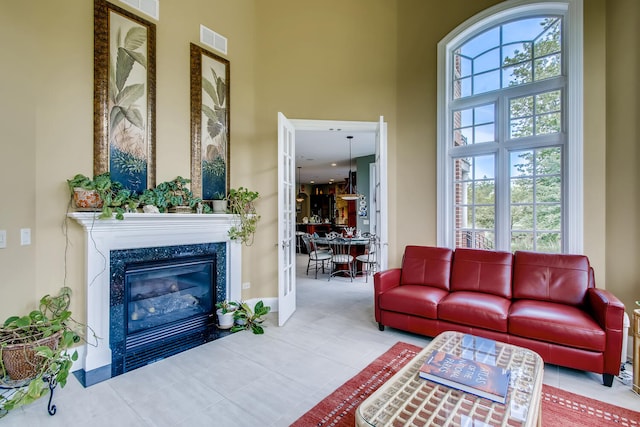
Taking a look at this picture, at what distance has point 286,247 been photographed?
3811 mm

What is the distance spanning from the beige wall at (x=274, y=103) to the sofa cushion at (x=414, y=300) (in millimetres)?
895

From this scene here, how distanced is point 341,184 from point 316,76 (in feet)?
37.1

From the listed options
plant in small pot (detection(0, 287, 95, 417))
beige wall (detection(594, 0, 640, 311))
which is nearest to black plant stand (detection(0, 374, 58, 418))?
plant in small pot (detection(0, 287, 95, 417))

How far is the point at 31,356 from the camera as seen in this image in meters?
1.99

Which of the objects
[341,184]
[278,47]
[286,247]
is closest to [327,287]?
[286,247]

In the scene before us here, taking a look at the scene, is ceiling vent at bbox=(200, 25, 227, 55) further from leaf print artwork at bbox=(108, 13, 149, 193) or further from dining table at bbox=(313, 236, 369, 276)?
dining table at bbox=(313, 236, 369, 276)

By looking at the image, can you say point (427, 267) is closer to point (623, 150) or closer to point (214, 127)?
point (623, 150)

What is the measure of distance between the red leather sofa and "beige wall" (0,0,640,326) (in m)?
0.42

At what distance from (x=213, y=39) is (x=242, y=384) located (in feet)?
12.1

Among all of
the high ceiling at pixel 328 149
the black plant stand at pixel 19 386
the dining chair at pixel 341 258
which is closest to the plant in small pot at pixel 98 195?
the black plant stand at pixel 19 386

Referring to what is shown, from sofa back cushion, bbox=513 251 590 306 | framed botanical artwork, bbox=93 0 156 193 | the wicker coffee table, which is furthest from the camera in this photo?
sofa back cushion, bbox=513 251 590 306

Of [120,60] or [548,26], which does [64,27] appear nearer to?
[120,60]

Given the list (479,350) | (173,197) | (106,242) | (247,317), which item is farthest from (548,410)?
(106,242)

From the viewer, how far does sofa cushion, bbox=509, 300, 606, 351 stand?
7.64ft
